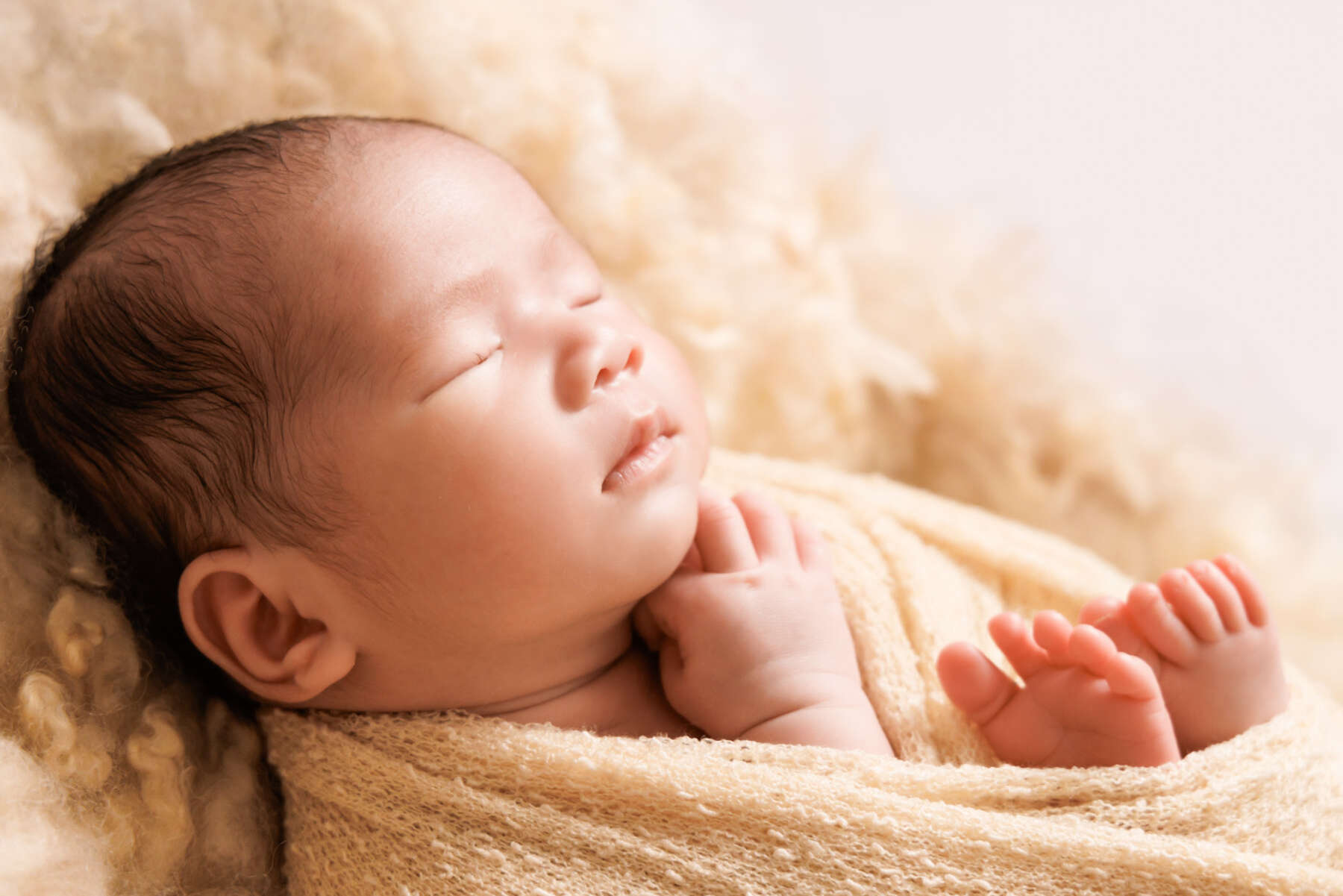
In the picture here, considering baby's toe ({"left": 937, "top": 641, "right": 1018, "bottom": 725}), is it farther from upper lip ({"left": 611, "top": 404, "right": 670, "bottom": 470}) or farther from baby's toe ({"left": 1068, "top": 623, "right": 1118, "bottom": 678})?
upper lip ({"left": 611, "top": 404, "right": 670, "bottom": 470})

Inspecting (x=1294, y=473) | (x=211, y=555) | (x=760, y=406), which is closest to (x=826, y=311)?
(x=760, y=406)

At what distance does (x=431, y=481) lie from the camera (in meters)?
0.90

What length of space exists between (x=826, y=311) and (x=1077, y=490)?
0.39 m

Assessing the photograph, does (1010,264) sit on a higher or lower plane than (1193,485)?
higher

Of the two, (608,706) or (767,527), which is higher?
(767,527)

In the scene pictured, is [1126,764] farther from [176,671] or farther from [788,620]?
[176,671]

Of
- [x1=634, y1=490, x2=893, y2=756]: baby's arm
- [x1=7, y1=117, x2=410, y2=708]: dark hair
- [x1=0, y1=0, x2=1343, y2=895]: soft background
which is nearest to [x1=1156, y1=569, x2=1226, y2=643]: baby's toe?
[x1=634, y1=490, x2=893, y2=756]: baby's arm

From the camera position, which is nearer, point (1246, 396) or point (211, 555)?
point (211, 555)

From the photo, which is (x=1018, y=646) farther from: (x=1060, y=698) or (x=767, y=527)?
(x=767, y=527)

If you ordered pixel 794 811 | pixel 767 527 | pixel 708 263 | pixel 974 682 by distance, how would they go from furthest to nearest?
pixel 708 263
pixel 767 527
pixel 974 682
pixel 794 811

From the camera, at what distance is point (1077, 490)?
152 centimetres

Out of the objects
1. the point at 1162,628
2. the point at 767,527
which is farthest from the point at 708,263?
the point at 1162,628

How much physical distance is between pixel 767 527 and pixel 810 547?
0.05 meters

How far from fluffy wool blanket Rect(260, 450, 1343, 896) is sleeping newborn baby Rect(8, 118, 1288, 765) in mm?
37
